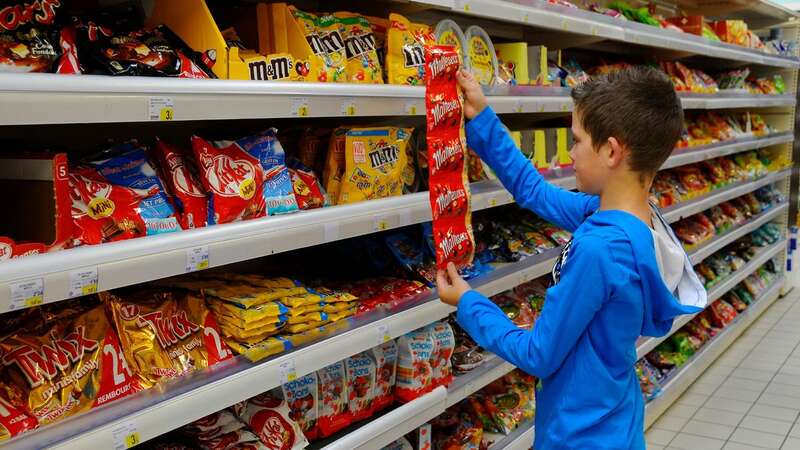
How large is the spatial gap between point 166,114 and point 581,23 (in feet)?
7.04

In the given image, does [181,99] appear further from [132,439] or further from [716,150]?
[716,150]

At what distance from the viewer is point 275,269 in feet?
8.34

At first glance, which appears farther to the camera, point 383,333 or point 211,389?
point 383,333

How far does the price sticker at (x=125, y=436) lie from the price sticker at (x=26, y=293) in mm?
319

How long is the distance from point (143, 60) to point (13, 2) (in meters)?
0.26

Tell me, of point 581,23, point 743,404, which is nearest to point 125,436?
point 581,23

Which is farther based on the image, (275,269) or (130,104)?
(275,269)

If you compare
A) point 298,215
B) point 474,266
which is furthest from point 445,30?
point 298,215

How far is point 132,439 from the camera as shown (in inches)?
58.4

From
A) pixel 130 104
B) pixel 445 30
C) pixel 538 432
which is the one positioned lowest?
pixel 538 432

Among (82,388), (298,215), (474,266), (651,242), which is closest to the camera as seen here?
(82,388)

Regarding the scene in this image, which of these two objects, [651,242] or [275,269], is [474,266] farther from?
[651,242]

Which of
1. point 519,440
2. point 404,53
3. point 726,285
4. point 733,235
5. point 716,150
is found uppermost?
point 404,53

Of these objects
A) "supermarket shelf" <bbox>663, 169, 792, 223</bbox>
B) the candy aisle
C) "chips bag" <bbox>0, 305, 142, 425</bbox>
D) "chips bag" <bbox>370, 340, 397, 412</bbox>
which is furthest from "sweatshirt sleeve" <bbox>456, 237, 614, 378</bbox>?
"supermarket shelf" <bbox>663, 169, 792, 223</bbox>
